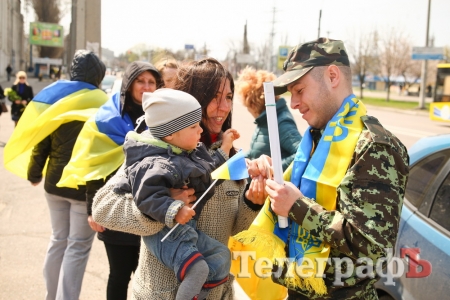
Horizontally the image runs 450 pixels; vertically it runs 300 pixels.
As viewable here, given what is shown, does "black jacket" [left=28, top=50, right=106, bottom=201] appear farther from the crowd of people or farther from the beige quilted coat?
the beige quilted coat

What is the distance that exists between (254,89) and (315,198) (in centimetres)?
263

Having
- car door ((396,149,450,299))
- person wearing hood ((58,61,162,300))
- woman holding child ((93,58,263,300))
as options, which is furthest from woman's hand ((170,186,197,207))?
car door ((396,149,450,299))

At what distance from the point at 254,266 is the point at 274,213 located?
352 mm

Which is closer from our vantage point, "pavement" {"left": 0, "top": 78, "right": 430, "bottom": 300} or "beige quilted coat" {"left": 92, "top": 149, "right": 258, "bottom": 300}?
"beige quilted coat" {"left": 92, "top": 149, "right": 258, "bottom": 300}

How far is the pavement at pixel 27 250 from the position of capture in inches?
Result: 168

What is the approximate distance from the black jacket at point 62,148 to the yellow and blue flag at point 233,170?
5.82ft

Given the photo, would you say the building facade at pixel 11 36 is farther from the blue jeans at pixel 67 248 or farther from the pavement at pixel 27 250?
the blue jeans at pixel 67 248

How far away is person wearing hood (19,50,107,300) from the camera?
357 centimetres

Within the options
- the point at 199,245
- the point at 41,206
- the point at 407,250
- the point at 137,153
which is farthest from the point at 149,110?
the point at 41,206

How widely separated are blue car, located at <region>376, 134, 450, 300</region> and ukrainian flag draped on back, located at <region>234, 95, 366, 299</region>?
3.12ft

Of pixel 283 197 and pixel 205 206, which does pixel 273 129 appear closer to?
pixel 283 197

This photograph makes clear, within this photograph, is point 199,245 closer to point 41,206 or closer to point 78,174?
point 78,174

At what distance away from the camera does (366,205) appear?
1751 mm

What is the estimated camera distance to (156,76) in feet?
11.2
